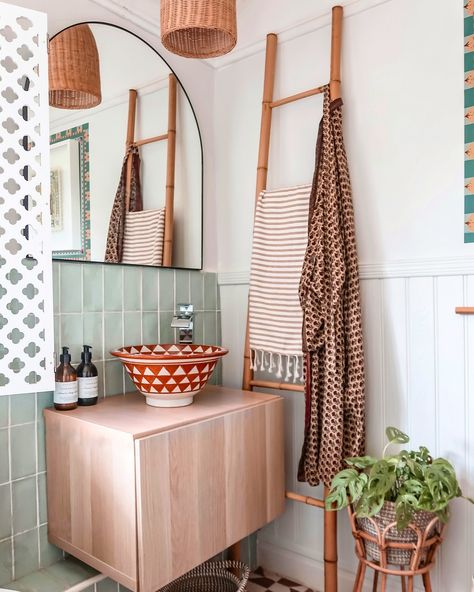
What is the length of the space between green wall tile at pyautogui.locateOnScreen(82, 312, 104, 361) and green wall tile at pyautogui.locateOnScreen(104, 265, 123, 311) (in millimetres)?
57

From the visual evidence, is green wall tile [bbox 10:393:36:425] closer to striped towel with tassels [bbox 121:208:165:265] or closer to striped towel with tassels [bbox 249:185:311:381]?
striped towel with tassels [bbox 121:208:165:265]

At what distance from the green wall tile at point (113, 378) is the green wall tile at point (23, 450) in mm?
301

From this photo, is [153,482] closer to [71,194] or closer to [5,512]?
[5,512]

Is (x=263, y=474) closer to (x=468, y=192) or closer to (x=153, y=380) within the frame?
(x=153, y=380)

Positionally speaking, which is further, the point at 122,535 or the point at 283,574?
the point at 283,574

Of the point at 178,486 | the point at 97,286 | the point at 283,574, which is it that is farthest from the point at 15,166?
the point at 283,574

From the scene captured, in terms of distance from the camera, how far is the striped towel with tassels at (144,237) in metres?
1.83

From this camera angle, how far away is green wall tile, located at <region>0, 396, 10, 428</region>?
1.45 meters

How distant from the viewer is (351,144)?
179 cm

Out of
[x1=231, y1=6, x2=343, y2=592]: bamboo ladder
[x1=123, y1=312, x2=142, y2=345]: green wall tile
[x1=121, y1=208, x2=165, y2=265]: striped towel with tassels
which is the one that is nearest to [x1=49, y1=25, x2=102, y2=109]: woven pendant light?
[x1=121, y1=208, x2=165, y2=265]: striped towel with tassels

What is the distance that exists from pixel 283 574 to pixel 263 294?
114 cm

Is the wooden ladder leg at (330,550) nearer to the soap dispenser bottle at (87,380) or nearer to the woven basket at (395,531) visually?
the woven basket at (395,531)

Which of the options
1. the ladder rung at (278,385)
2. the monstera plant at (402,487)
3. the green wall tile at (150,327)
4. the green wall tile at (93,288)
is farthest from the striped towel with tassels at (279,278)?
the green wall tile at (93,288)

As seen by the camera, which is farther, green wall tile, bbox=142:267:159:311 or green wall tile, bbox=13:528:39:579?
green wall tile, bbox=142:267:159:311
